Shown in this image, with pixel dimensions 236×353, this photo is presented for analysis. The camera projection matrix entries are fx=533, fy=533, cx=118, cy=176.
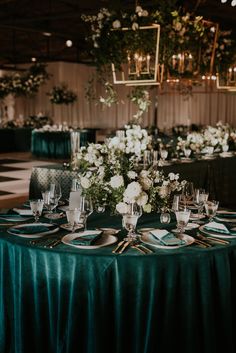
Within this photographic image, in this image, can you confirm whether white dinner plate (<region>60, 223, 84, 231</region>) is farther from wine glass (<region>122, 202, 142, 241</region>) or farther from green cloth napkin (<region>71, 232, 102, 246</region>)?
wine glass (<region>122, 202, 142, 241</region>)

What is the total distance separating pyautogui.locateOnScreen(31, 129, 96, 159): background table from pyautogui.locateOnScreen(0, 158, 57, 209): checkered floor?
0.89m

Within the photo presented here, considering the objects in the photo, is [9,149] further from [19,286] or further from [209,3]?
[19,286]

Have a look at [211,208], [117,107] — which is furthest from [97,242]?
[117,107]

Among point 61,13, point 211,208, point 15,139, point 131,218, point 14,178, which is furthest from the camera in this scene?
point 15,139

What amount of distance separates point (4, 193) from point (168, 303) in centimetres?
565

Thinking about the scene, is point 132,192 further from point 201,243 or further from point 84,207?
point 201,243

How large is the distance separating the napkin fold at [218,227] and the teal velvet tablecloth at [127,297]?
200mm

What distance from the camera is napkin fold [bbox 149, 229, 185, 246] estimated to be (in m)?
2.62

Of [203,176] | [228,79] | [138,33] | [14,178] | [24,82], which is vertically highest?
[24,82]

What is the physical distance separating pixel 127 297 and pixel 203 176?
4460mm

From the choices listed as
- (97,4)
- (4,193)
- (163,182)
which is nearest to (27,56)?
(97,4)

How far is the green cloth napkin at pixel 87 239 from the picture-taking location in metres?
2.62

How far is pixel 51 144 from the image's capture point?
1348 cm

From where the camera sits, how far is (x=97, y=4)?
11.5 m
